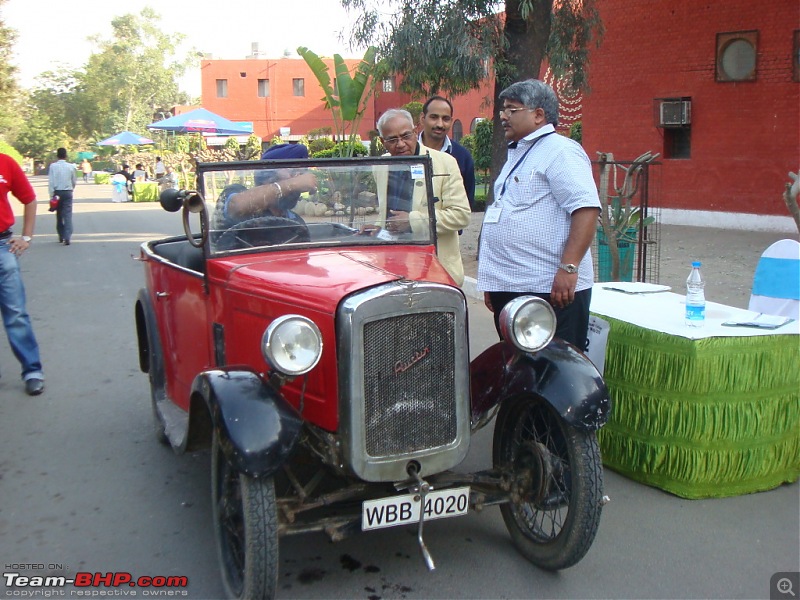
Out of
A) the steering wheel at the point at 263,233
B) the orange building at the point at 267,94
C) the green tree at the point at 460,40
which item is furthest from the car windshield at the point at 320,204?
the orange building at the point at 267,94

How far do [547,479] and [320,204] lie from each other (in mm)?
1767

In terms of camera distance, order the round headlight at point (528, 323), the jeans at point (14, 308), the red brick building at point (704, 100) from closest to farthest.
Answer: the round headlight at point (528, 323) < the jeans at point (14, 308) < the red brick building at point (704, 100)

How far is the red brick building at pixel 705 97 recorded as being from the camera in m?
13.8

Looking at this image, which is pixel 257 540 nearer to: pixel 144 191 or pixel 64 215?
pixel 64 215

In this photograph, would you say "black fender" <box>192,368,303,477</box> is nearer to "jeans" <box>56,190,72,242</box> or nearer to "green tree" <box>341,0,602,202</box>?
"green tree" <box>341,0,602,202</box>

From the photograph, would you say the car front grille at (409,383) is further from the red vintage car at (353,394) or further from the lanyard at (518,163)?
the lanyard at (518,163)

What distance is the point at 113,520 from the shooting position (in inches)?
159

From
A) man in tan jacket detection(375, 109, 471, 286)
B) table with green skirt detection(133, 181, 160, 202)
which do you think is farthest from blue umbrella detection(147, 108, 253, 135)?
man in tan jacket detection(375, 109, 471, 286)

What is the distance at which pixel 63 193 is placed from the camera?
54.9 feet

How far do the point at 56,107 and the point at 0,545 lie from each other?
8239 cm

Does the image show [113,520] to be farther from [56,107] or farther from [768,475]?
[56,107]

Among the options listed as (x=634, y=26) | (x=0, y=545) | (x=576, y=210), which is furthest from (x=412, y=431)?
(x=634, y=26)

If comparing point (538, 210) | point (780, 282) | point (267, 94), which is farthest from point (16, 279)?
point (267, 94)

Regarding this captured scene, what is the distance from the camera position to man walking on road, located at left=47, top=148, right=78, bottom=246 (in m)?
16.6
